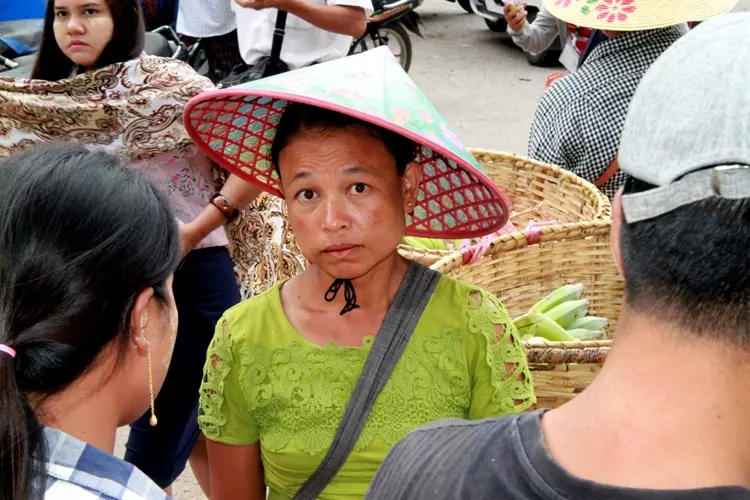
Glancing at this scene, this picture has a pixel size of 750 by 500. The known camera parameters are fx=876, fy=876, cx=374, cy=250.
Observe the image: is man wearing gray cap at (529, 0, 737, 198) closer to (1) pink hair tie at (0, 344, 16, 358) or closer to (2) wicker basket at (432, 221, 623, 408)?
(2) wicker basket at (432, 221, 623, 408)

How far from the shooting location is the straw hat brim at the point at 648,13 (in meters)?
2.88

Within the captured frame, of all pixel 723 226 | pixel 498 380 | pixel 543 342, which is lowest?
pixel 543 342

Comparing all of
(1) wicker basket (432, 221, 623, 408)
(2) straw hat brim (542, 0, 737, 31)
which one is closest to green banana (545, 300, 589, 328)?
(1) wicker basket (432, 221, 623, 408)

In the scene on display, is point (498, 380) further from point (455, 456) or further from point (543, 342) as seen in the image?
point (455, 456)

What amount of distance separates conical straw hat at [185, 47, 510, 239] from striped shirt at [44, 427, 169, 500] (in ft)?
2.10

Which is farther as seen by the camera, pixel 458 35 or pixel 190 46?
pixel 458 35

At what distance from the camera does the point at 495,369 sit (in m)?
1.62

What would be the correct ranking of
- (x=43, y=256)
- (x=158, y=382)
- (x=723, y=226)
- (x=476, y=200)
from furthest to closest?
(x=476, y=200) → (x=158, y=382) → (x=43, y=256) → (x=723, y=226)

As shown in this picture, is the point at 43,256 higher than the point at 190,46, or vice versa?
the point at 43,256

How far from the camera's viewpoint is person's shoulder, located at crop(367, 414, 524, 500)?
89 cm

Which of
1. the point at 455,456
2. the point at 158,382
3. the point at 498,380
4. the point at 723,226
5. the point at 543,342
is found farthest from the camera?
the point at 543,342

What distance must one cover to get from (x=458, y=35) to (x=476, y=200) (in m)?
8.66

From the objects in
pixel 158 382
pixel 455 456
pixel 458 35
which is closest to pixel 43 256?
pixel 158 382

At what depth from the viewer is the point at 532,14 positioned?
364 inches
